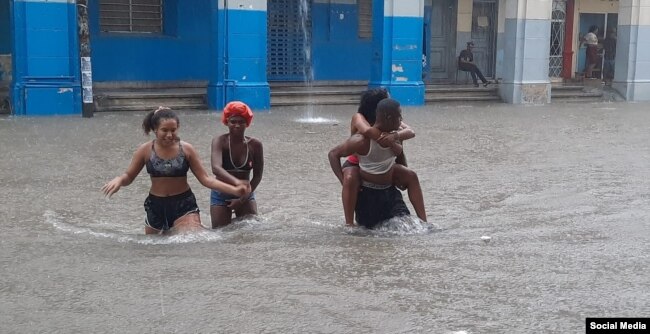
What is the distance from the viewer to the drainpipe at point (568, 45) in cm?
2523

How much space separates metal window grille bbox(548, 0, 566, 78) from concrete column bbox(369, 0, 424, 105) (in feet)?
15.2

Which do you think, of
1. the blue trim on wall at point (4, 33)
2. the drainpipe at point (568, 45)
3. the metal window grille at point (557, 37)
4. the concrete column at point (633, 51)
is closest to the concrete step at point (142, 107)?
the blue trim on wall at point (4, 33)

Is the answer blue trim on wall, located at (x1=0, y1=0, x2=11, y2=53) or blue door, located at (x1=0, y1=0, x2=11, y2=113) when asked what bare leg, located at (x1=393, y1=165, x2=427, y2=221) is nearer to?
blue door, located at (x1=0, y1=0, x2=11, y2=113)

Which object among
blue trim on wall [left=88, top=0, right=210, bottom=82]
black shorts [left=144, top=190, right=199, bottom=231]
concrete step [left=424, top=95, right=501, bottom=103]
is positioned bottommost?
concrete step [left=424, top=95, right=501, bottom=103]

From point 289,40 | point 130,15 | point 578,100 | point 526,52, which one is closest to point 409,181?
point 130,15

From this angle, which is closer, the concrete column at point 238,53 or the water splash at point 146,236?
the water splash at point 146,236

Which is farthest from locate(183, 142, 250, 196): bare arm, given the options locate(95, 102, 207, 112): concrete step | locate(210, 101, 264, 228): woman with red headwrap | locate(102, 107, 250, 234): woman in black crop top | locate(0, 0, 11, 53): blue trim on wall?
locate(0, 0, 11, 53): blue trim on wall

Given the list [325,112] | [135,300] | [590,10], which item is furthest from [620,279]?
[590,10]

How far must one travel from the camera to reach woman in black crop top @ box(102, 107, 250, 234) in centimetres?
582

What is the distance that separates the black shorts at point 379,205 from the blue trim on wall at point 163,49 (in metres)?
13.2

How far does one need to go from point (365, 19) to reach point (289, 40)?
227 centimetres

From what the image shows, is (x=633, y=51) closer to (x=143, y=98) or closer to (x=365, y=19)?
(x=365, y=19)

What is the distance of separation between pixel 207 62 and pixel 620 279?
15.6 m

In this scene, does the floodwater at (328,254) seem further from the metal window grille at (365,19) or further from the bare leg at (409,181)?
the metal window grille at (365,19)
